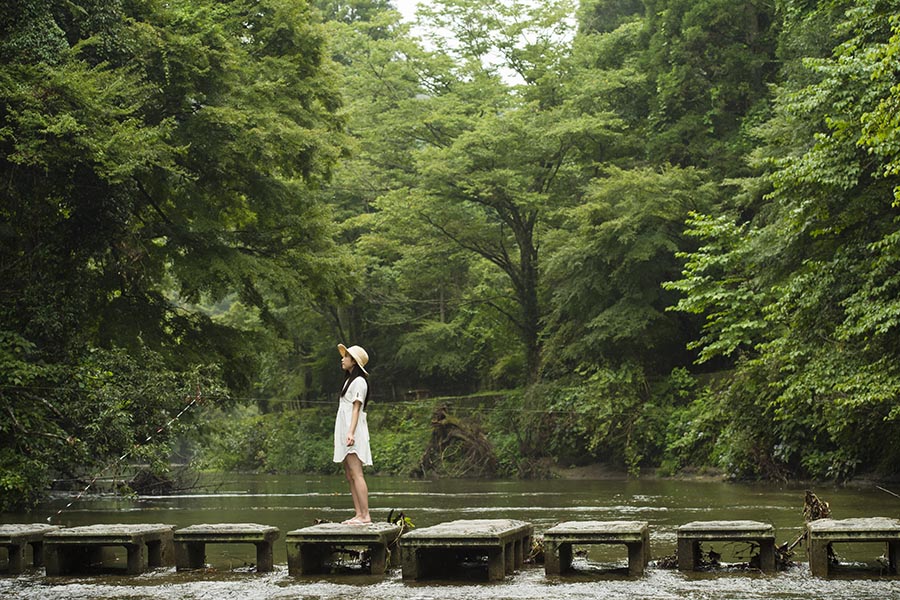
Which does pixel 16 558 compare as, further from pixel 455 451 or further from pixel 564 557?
pixel 455 451

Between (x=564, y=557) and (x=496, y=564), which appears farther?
(x=564, y=557)

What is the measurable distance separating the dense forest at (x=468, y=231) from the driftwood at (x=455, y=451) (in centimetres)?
11

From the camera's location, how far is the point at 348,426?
9016 millimetres

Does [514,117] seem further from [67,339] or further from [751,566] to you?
[751,566]

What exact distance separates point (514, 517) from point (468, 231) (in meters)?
20.5

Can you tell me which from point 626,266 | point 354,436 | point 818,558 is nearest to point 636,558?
point 818,558

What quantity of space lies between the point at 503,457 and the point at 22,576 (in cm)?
2420

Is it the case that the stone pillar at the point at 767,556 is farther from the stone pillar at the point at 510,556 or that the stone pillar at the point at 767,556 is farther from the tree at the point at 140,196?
the tree at the point at 140,196

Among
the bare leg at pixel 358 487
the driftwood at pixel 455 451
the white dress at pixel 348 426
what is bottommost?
the driftwood at pixel 455 451

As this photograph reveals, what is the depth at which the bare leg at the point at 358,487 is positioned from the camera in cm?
884

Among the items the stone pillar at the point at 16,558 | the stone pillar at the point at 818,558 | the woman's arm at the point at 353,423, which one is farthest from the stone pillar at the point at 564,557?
the stone pillar at the point at 16,558

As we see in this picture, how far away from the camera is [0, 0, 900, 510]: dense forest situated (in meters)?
14.6

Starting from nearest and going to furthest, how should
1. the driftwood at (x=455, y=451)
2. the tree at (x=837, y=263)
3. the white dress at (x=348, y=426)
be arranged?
the white dress at (x=348, y=426) → the tree at (x=837, y=263) → the driftwood at (x=455, y=451)

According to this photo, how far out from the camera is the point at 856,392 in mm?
14703
